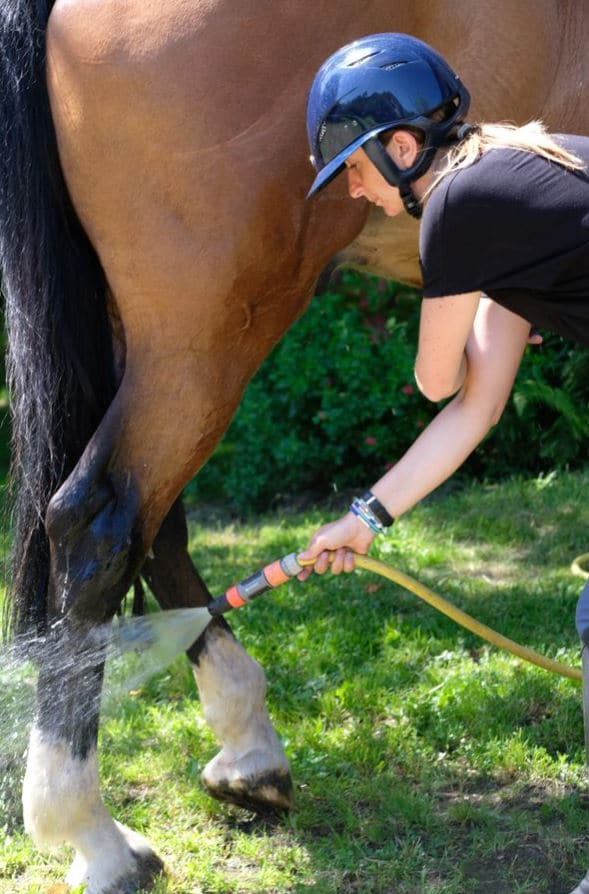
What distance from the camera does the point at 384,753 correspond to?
146 inches

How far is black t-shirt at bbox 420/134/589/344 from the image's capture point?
231cm

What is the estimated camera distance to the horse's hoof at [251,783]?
11.1 ft

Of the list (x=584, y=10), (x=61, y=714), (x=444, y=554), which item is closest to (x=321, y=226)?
(x=584, y=10)

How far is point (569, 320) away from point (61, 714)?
5.30ft

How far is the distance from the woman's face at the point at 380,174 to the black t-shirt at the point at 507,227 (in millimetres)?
165

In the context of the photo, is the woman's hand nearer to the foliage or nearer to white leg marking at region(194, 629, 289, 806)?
white leg marking at region(194, 629, 289, 806)

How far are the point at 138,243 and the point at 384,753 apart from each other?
178 centimetres

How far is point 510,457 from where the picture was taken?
277 inches

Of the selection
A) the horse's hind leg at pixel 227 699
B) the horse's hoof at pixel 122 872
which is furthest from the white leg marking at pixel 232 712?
the horse's hoof at pixel 122 872

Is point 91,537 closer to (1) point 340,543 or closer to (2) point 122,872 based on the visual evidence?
(1) point 340,543

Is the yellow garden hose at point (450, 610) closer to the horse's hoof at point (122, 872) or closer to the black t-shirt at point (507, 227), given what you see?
the black t-shirt at point (507, 227)

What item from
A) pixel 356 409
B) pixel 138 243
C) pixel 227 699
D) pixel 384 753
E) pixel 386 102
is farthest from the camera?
pixel 356 409

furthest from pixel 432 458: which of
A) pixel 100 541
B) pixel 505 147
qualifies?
pixel 100 541

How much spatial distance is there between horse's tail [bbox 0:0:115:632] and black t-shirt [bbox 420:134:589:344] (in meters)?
1.20
